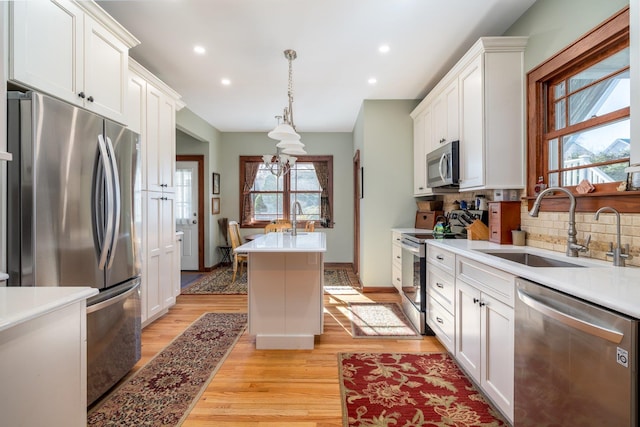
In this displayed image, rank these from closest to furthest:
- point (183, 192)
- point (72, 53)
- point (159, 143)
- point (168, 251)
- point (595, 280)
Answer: point (595, 280)
point (72, 53)
point (159, 143)
point (168, 251)
point (183, 192)

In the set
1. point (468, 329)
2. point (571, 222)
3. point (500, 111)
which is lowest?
point (468, 329)

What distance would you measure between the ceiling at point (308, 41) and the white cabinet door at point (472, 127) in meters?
0.41

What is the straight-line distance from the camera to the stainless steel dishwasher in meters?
0.90

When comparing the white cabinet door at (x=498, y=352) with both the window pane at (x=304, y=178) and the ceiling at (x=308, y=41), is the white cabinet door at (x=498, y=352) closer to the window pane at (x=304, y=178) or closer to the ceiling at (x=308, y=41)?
the ceiling at (x=308, y=41)

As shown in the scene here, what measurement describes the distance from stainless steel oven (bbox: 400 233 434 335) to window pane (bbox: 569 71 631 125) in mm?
1466

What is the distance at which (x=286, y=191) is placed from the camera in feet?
20.0

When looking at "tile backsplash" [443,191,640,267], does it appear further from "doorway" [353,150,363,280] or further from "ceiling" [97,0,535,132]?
"doorway" [353,150,363,280]

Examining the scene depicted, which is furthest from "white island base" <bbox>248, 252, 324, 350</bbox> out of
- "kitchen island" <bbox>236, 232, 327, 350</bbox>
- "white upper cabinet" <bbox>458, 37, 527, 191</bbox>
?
"white upper cabinet" <bbox>458, 37, 527, 191</bbox>

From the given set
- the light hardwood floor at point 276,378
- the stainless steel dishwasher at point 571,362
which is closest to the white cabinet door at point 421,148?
the light hardwood floor at point 276,378

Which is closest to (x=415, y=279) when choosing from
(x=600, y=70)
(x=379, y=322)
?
(x=379, y=322)

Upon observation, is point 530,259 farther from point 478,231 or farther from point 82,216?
point 82,216

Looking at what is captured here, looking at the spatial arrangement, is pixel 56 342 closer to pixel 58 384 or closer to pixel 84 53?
pixel 58 384

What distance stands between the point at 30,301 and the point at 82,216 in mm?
778

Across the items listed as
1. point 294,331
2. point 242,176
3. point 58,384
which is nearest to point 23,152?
point 58,384
